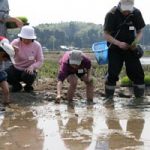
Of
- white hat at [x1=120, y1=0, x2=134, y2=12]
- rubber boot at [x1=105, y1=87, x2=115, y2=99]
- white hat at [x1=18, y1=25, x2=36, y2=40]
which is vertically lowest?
rubber boot at [x1=105, y1=87, x2=115, y2=99]

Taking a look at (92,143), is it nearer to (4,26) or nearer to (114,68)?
(114,68)

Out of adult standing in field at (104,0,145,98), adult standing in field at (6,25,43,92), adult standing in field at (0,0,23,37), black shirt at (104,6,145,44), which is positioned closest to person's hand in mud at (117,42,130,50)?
adult standing in field at (104,0,145,98)

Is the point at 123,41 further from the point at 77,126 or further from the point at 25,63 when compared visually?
the point at 77,126

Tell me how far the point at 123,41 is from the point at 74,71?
103 cm

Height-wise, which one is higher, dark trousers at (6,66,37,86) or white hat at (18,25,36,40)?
white hat at (18,25,36,40)

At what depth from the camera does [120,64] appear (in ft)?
27.1

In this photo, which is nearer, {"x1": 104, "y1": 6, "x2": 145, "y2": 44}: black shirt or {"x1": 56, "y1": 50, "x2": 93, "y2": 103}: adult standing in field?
{"x1": 56, "y1": 50, "x2": 93, "y2": 103}: adult standing in field

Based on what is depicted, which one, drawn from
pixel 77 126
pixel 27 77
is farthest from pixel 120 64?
pixel 77 126

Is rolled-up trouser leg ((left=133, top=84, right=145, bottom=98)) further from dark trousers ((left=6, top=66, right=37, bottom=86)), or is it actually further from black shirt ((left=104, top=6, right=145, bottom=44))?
dark trousers ((left=6, top=66, right=37, bottom=86))

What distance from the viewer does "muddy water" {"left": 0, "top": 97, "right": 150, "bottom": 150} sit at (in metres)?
4.84

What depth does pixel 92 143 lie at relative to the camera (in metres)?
4.89

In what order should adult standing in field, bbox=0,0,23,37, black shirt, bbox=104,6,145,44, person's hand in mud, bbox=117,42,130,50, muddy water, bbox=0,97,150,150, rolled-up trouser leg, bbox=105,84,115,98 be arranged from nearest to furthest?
muddy water, bbox=0,97,150,150 → person's hand in mud, bbox=117,42,130,50 → black shirt, bbox=104,6,145,44 → rolled-up trouser leg, bbox=105,84,115,98 → adult standing in field, bbox=0,0,23,37

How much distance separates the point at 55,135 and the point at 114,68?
3.09 meters

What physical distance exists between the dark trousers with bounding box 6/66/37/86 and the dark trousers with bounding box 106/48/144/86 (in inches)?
52.9
